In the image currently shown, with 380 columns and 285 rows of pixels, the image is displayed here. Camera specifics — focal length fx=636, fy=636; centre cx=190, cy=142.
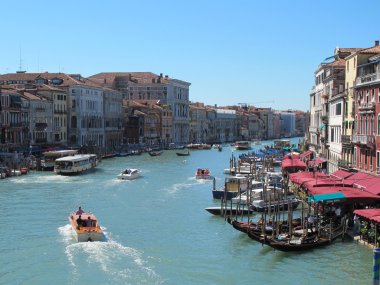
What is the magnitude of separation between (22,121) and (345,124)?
68.9ft

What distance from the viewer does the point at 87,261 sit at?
40.7 feet

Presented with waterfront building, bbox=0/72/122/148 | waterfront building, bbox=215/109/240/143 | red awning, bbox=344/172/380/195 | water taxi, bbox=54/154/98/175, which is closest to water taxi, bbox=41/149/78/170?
water taxi, bbox=54/154/98/175

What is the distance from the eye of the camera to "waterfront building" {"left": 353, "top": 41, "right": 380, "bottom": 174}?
17484mm

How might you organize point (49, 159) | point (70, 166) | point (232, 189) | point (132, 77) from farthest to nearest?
point (132, 77) < point (49, 159) < point (70, 166) < point (232, 189)

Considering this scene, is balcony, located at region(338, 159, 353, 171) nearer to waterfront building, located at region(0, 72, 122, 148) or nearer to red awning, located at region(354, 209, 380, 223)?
red awning, located at region(354, 209, 380, 223)

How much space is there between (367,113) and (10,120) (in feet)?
72.9

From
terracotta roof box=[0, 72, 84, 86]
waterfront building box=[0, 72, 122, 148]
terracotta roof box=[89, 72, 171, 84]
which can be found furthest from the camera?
terracotta roof box=[89, 72, 171, 84]

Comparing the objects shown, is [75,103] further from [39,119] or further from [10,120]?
[10,120]

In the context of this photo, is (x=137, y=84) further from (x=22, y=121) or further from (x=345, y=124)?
(x=345, y=124)

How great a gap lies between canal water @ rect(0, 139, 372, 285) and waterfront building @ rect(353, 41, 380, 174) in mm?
4667

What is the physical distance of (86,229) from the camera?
1418cm

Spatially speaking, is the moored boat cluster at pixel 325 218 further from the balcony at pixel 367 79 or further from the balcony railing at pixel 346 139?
the balcony at pixel 367 79

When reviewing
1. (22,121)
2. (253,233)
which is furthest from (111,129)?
(253,233)

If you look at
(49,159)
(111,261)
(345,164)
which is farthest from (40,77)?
(111,261)
